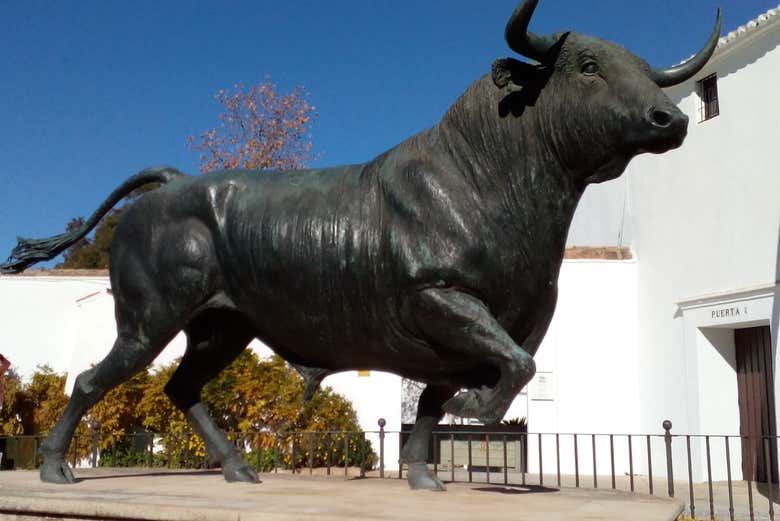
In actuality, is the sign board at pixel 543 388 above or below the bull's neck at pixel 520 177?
below

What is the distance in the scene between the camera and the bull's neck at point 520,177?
3.40 meters

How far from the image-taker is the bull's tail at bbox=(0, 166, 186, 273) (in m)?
4.68

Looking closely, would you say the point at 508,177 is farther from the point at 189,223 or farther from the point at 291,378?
the point at 291,378

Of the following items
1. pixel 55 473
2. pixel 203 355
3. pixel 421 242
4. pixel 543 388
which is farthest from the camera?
pixel 543 388

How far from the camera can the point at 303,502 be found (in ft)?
10.8

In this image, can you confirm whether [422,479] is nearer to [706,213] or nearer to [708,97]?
[706,213]

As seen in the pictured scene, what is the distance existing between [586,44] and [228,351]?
8.55 feet

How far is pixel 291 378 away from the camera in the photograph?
12766 millimetres

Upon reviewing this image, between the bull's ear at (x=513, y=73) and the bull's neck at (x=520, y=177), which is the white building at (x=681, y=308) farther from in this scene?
the bull's ear at (x=513, y=73)

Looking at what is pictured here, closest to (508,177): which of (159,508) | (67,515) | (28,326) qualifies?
(159,508)

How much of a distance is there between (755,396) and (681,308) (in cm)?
185

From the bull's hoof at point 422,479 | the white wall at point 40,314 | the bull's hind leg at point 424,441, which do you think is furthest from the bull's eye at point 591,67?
the white wall at point 40,314

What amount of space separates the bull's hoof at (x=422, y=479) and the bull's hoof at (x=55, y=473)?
1818mm

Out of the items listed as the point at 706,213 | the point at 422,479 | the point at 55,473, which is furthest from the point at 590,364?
the point at 55,473
